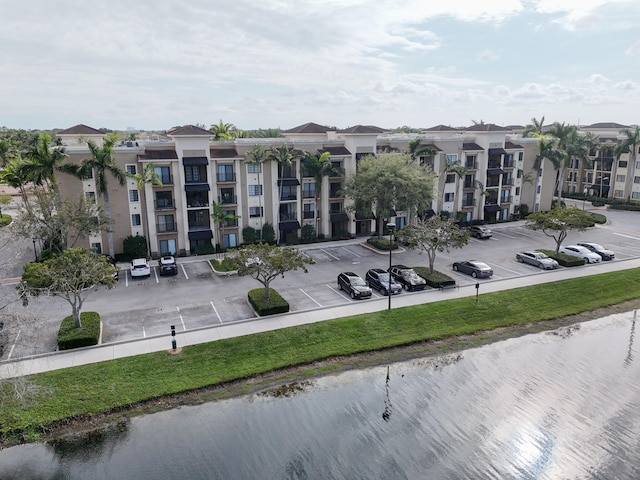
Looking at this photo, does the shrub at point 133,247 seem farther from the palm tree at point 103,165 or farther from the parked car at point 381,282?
the parked car at point 381,282

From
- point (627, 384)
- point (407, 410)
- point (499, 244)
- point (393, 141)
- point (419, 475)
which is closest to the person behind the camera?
point (419, 475)

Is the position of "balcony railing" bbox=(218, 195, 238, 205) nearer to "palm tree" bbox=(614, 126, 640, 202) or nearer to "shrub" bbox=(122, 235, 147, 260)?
"shrub" bbox=(122, 235, 147, 260)

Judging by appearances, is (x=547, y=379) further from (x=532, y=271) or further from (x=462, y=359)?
(x=532, y=271)

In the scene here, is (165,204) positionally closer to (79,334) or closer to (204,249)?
(204,249)

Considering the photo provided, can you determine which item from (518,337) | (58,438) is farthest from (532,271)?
(58,438)

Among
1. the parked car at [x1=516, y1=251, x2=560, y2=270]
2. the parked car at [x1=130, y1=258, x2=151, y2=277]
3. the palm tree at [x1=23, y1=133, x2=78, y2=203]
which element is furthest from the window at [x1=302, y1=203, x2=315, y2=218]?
the palm tree at [x1=23, y1=133, x2=78, y2=203]

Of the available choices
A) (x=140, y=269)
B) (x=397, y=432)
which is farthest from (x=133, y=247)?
(x=397, y=432)

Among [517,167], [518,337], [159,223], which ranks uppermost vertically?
[517,167]
